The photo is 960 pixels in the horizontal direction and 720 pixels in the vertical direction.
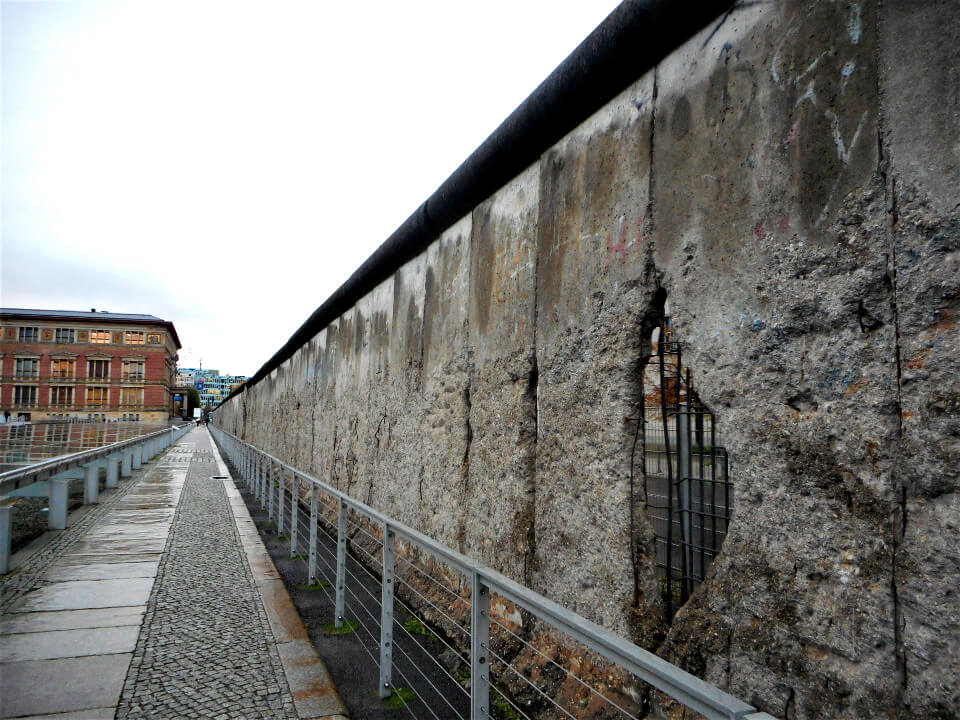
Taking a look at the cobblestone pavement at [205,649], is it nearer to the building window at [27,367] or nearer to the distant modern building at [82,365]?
the distant modern building at [82,365]

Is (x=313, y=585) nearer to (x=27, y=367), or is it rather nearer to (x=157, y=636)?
(x=157, y=636)

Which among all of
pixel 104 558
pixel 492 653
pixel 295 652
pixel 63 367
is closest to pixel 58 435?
pixel 104 558

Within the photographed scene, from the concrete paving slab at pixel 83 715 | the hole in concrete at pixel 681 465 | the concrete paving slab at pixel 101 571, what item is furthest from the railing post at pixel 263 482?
the concrete paving slab at pixel 83 715

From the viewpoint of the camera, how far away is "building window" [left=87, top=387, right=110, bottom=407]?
217 ft

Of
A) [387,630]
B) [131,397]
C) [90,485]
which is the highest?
[131,397]

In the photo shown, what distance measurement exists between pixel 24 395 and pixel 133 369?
10.3 meters

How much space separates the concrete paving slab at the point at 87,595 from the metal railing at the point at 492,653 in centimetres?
143

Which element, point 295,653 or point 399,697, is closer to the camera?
point 399,697

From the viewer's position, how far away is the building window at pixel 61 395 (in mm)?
64688

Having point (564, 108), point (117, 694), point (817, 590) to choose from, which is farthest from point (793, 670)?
point (117, 694)

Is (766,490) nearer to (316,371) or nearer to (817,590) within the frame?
(817,590)

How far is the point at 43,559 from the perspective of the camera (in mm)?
6219

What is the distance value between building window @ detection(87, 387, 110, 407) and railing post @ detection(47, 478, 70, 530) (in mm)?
68581

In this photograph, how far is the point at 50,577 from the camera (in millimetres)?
5555
